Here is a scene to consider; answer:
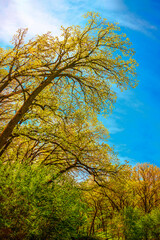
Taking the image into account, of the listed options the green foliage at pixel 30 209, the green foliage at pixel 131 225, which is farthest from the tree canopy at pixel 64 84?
the green foliage at pixel 131 225

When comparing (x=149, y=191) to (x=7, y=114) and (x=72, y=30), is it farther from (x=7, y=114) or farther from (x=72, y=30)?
(x=72, y=30)

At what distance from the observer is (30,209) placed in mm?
5148

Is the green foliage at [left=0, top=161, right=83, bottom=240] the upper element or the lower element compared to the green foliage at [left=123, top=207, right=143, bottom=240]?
lower

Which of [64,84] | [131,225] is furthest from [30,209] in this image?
[131,225]

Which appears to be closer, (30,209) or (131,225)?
(30,209)

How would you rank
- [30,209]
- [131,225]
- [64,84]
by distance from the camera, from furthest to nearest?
[131,225]
[64,84]
[30,209]

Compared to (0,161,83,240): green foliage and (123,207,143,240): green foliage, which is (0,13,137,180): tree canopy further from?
(123,207,143,240): green foliage

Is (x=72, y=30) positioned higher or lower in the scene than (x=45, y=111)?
higher

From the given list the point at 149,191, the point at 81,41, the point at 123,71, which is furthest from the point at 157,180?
the point at 81,41

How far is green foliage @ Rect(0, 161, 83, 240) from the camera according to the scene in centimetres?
504

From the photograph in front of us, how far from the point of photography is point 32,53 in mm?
7789

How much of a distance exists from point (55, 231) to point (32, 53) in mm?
7613

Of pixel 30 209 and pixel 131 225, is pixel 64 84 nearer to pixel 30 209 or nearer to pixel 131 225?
pixel 30 209

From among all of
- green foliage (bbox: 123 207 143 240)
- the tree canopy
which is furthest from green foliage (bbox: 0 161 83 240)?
green foliage (bbox: 123 207 143 240)
